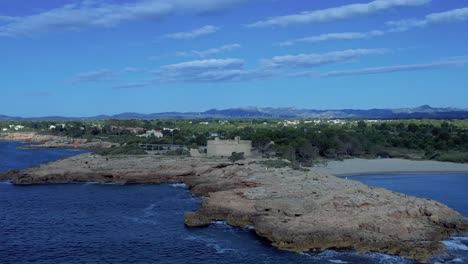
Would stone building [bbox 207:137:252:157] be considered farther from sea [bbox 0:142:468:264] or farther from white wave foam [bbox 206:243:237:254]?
white wave foam [bbox 206:243:237:254]

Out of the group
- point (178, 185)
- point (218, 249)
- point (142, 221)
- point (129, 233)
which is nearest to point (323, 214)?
point (218, 249)

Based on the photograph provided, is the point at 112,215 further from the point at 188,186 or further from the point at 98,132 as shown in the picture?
the point at 98,132

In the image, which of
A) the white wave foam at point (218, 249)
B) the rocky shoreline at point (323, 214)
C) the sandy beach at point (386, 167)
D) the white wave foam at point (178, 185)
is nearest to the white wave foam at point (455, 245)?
the rocky shoreline at point (323, 214)

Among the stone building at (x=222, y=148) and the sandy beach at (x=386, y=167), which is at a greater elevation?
the stone building at (x=222, y=148)

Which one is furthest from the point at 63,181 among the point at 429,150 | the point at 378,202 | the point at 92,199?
the point at 429,150

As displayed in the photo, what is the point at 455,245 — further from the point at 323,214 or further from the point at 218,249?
the point at 218,249

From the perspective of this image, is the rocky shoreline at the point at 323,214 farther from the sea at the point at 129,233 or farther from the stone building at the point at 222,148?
the stone building at the point at 222,148
